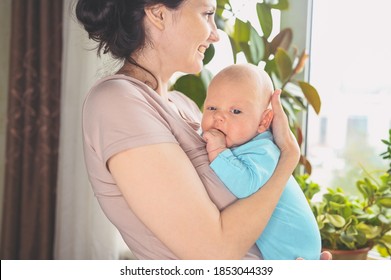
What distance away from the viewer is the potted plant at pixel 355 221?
68.1 inches

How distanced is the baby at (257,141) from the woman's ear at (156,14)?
18 centimetres

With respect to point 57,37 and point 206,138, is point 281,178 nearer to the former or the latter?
point 206,138

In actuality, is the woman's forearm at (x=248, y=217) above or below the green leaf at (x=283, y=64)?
below

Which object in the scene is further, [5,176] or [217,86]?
[5,176]

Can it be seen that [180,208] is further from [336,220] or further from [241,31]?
[241,31]

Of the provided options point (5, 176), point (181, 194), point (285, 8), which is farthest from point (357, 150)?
point (5, 176)

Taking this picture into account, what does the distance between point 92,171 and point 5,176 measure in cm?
143

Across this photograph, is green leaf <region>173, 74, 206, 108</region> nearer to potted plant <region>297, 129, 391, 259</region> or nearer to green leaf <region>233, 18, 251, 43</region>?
green leaf <region>233, 18, 251, 43</region>

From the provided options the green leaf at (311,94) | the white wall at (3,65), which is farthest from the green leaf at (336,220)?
the white wall at (3,65)

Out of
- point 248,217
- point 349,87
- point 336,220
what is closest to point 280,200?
point 248,217

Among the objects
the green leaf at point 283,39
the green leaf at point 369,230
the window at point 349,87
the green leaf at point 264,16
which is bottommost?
the green leaf at point 369,230

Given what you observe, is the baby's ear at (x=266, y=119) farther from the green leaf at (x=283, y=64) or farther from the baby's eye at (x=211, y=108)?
the green leaf at (x=283, y=64)

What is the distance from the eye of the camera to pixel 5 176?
2.41 m

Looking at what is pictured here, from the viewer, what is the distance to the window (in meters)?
2.10
